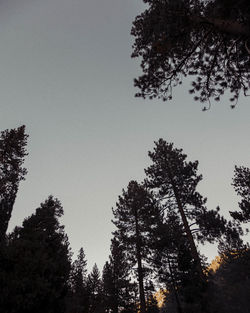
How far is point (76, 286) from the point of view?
1101 inches

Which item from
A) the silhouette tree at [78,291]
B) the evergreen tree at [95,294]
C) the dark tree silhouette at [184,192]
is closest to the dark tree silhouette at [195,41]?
the dark tree silhouette at [184,192]

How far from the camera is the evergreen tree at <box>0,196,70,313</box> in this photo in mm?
8422

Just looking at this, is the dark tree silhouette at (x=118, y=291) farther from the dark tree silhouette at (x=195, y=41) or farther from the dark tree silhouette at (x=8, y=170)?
the dark tree silhouette at (x=195, y=41)

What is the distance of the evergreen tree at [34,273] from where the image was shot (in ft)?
27.6

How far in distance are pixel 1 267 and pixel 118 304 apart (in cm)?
1709

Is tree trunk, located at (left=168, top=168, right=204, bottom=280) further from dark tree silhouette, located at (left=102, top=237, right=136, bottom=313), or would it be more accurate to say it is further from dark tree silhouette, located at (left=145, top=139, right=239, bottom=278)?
dark tree silhouette, located at (left=102, top=237, right=136, bottom=313)

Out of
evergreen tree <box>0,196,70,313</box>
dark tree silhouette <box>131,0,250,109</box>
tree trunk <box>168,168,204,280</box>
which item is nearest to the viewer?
dark tree silhouette <box>131,0,250,109</box>

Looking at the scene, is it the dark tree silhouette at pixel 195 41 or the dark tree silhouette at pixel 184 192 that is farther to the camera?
the dark tree silhouette at pixel 184 192

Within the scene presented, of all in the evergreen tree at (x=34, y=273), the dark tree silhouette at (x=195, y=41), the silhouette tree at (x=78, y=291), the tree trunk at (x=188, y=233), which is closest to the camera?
the dark tree silhouette at (x=195, y=41)

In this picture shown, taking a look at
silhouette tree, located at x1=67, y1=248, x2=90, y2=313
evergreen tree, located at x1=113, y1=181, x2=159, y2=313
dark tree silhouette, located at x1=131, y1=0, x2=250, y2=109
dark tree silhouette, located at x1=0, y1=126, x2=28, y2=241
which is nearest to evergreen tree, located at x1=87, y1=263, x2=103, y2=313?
silhouette tree, located at x1=67, y1=248, x2=90, y2=313

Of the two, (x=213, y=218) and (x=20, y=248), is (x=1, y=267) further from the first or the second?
(x=213, y=218)

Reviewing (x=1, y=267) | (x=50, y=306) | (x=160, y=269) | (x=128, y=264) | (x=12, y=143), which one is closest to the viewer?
(x=1, y=267)

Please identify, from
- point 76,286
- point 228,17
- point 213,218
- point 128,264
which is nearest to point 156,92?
point 228,17

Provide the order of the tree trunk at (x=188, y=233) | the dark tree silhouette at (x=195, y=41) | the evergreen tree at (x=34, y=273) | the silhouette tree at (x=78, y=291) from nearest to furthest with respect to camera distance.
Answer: the dark tree silhouette at (x=195, y=41) < the evergreen tree at (x=34, y=273) < the tree trunk at (x=188, y=233) < the silhouette tree at (x=78, y=291)
